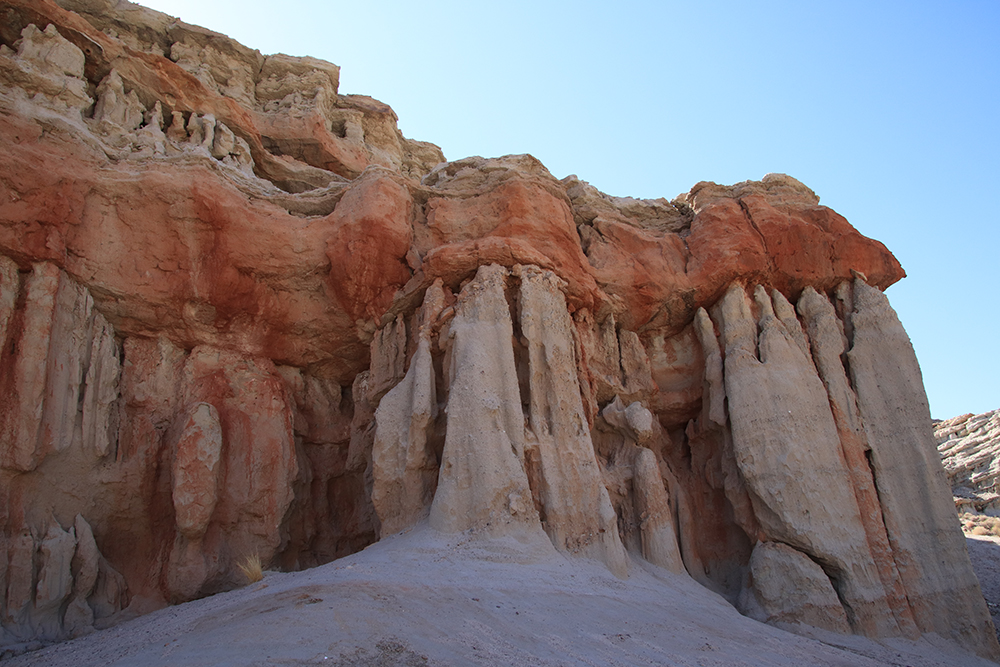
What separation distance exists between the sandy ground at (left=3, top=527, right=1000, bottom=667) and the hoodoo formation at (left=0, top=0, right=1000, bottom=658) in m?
0.90

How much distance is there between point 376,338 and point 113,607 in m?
6.83

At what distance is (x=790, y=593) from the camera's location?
1265 centimetres

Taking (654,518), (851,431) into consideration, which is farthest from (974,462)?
(654,518)

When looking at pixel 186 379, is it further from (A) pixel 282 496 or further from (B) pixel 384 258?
(B) pixel 384 258

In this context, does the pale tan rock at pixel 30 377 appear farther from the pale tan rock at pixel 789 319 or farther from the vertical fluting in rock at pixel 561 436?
the pale tan rock at pixel 789 319

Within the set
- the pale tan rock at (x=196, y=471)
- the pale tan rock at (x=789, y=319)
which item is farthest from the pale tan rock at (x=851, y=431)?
the pale tan rock at (x=196, y=471)

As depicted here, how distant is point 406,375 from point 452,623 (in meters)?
6.55

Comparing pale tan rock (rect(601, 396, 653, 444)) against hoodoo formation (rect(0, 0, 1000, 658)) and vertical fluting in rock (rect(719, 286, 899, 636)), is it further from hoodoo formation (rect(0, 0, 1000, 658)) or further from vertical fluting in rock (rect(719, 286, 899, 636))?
vertical fluting in rock (rect(719, 286, 899, 636))

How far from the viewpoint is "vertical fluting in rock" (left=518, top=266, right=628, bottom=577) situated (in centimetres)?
1140

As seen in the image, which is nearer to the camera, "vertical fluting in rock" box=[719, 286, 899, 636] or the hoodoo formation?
the hoodoo formation

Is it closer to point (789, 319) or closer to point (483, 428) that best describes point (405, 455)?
point (483, 428)

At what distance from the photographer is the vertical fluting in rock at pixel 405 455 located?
11523mm

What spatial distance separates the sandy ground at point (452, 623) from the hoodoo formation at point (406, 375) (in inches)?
35.4

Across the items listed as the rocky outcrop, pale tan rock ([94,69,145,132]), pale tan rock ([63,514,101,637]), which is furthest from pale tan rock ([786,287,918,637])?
pale tan rock ([94,69,145,132])
